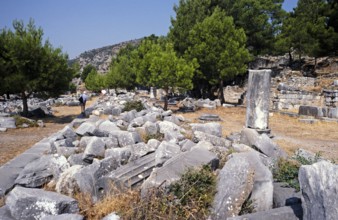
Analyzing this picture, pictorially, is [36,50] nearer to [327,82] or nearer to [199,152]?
[199,152]

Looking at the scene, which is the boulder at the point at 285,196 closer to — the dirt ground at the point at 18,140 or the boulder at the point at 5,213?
the boulder at the point at 5,213

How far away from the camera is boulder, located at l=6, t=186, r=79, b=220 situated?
14.9ft

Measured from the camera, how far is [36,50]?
17562mm

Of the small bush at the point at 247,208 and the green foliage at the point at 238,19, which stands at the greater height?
the green foliage at the point at 238,19

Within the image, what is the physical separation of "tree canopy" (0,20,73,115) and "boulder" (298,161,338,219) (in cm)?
1657

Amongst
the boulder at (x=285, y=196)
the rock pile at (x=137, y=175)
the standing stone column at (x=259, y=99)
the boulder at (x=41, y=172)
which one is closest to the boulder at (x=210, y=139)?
the rock pile at (x=137, y=175)

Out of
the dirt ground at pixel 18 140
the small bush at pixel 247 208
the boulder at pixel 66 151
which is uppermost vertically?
the boulder at pixel 66 151

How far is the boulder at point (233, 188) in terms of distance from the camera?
4.23m

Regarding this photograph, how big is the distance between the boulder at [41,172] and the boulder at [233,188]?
3364 mm

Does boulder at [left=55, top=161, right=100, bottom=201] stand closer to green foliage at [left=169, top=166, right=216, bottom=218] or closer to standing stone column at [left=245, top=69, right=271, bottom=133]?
green foliage at [left=169, top=166, right=216, bottom=218]

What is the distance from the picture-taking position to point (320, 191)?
11.4 ft

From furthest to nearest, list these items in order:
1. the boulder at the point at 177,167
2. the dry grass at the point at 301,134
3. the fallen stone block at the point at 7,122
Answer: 1. the fallen stone block at the point at 7,122
2. the dry grass at the point at 301,134
3. the boulder at the point at 177,167

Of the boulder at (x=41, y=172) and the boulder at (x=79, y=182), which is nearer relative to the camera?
the boulder at (x=79, y=182)

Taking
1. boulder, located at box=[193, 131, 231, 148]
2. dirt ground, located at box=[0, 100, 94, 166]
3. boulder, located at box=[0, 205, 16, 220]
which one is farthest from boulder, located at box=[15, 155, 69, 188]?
boulder, located at box=[193, 131, 231, 148]
